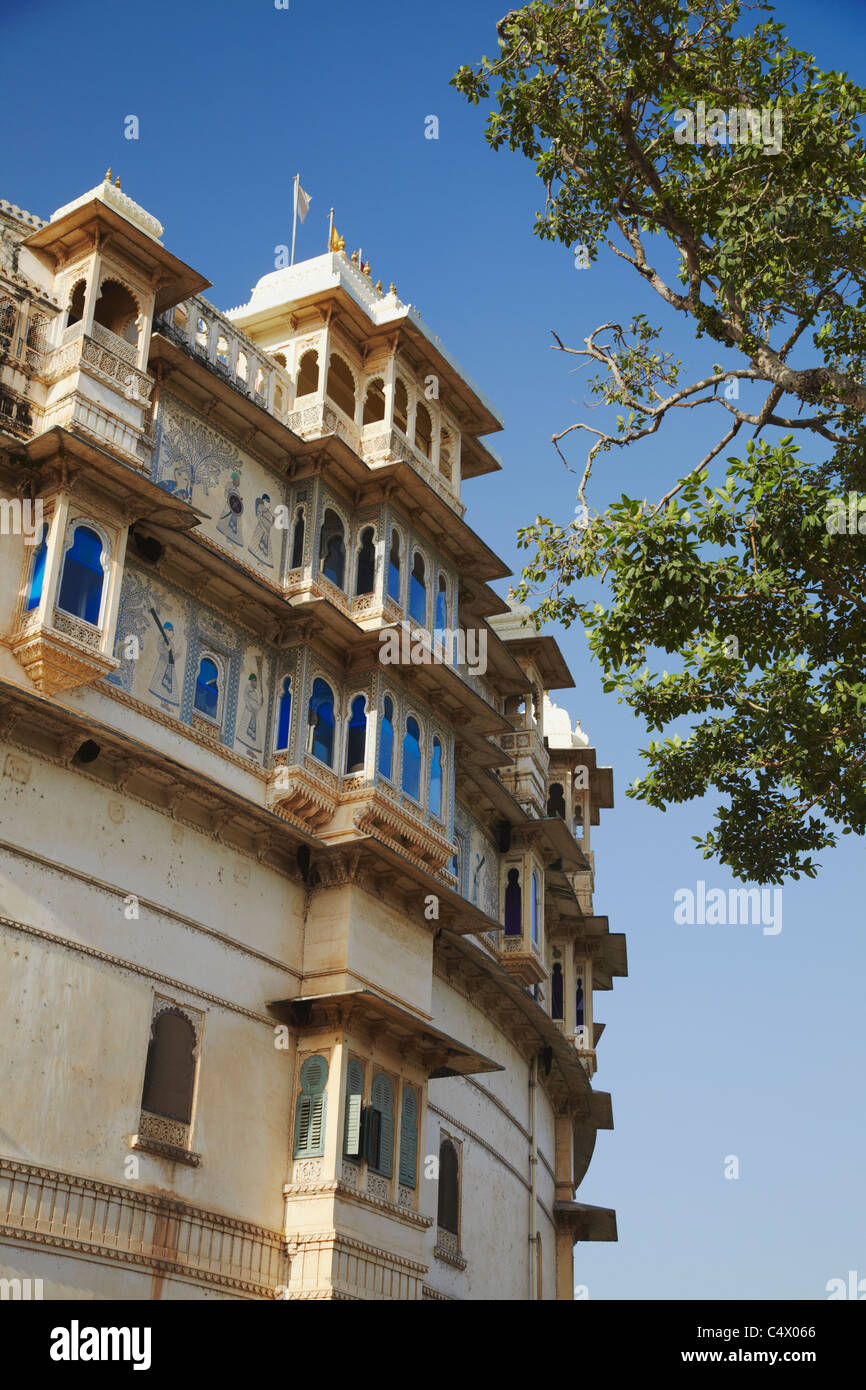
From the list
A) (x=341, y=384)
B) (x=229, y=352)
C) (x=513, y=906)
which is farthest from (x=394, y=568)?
(x=513, y=906)

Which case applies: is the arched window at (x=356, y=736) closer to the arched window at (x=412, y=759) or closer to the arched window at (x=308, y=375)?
the arched window at (x=412, y=759)

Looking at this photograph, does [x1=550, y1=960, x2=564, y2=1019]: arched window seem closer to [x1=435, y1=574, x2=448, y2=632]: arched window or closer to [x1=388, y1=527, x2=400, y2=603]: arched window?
[x1=435, y1=574, x2=448, y2=632]: arched window

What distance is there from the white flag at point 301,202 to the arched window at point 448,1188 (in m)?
15.4

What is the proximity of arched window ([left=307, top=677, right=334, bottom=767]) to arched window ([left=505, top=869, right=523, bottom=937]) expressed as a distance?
8.36m

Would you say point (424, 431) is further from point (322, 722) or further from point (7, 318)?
point (7, 318)

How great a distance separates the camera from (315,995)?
19188 millimetres

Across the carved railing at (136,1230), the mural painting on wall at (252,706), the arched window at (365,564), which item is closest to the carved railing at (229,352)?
the arched window at (365,564)

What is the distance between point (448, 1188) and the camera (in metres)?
23.6

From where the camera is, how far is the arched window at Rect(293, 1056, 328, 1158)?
18469 mm

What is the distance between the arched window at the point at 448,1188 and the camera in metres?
23.2

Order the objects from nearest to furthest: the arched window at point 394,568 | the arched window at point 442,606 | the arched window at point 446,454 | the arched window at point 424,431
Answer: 1. the arched window at point 394,568
2. the arched window at point 442,606
3. the arched window at point 424,431
4. the arched window at point 446,454

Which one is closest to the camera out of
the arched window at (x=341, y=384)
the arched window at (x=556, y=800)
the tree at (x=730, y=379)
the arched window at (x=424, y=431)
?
the tree at (x=730, y=379)

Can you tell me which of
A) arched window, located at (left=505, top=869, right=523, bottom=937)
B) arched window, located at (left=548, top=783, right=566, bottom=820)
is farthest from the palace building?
arched window, located at (left=548, top=783, right=566, bottom=820)
